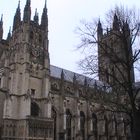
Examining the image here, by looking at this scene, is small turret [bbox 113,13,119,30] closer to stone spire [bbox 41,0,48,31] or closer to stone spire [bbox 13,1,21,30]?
stone spire [bbox 13,1,21,30]

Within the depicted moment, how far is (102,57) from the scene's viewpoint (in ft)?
82.2

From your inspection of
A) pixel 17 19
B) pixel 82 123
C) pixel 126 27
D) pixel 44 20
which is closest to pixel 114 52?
pixel 126 27

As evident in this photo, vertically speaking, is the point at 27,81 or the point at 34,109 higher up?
the point at 27,81

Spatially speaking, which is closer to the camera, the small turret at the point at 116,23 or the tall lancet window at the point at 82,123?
the small turret at the point at 116,23

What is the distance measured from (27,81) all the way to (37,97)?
3.76 meters

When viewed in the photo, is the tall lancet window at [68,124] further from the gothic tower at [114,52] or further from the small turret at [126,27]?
the small turret at [126,27]

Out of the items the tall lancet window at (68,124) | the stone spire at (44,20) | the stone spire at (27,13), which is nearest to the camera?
the tall lancet window at (68,124)

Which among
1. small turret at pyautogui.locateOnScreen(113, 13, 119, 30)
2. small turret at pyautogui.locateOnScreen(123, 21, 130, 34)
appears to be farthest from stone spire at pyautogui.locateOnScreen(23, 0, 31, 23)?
small turret at pyautogui.locateOnScreen(123, 21, 130, 34)

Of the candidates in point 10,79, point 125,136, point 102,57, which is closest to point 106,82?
point 102,57

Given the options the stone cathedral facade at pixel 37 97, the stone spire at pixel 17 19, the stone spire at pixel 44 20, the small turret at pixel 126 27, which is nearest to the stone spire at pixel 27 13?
the stone cathedral facade at pixel 37 97

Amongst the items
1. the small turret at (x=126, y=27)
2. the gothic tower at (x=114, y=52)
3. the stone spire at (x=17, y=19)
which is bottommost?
the gothic tower at (x=114, y=52)

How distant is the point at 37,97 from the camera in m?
54.2

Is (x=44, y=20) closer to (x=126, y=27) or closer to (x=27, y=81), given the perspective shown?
(x=27, y=81)

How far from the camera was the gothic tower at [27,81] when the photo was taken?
163ft
